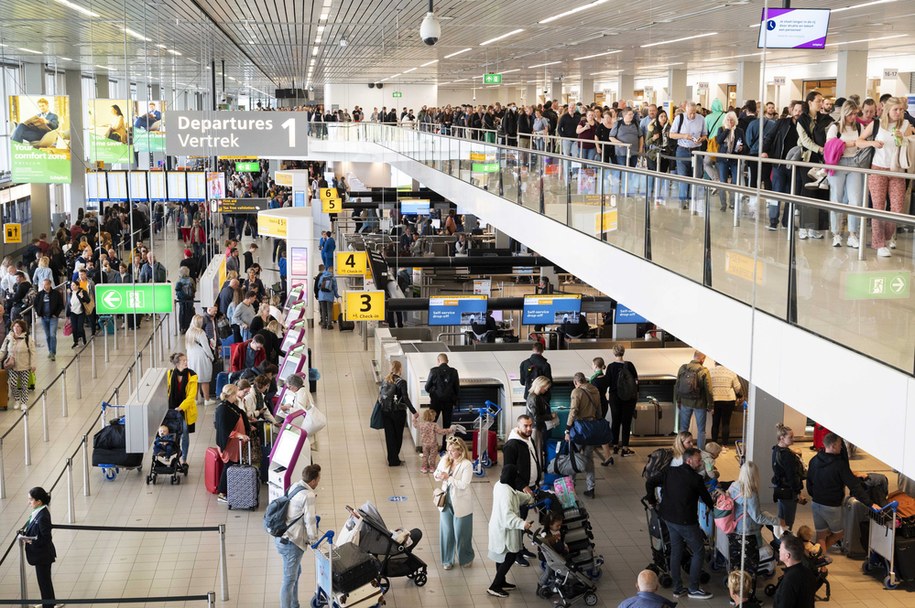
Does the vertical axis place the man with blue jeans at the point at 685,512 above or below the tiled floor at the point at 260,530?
above

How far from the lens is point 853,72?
27.9 m

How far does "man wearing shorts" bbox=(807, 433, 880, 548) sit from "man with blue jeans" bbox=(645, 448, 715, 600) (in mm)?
1344

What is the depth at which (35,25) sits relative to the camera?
20.8 m

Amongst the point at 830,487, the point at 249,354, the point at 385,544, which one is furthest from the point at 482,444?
the point at 830,487

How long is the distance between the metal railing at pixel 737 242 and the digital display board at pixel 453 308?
8.31 feet

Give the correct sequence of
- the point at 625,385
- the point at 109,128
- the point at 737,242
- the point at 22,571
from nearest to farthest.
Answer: the point at 737,242, the point at 22,571, the point at 625,385, the point at 109,128

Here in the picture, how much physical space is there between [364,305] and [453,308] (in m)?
1.63

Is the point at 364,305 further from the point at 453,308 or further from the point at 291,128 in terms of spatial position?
the point at 291,128

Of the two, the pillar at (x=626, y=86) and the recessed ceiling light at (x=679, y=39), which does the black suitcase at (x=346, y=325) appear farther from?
the pillar at (x=626, y=86)

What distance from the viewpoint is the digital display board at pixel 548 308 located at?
59.1 feet

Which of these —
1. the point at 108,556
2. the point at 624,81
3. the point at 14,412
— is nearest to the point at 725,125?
the point at 108,556

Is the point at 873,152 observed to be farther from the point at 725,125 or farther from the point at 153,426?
the point at 153,426

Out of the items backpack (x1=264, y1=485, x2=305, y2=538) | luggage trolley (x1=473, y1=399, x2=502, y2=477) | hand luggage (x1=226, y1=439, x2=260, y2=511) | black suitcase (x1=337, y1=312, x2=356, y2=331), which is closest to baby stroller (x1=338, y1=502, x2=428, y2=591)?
backpack (x1=264, y1=485, x2=305, y2=538)

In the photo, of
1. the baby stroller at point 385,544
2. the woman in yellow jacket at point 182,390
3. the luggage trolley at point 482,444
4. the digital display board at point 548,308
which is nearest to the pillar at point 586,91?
the digital display board at point 548,308
